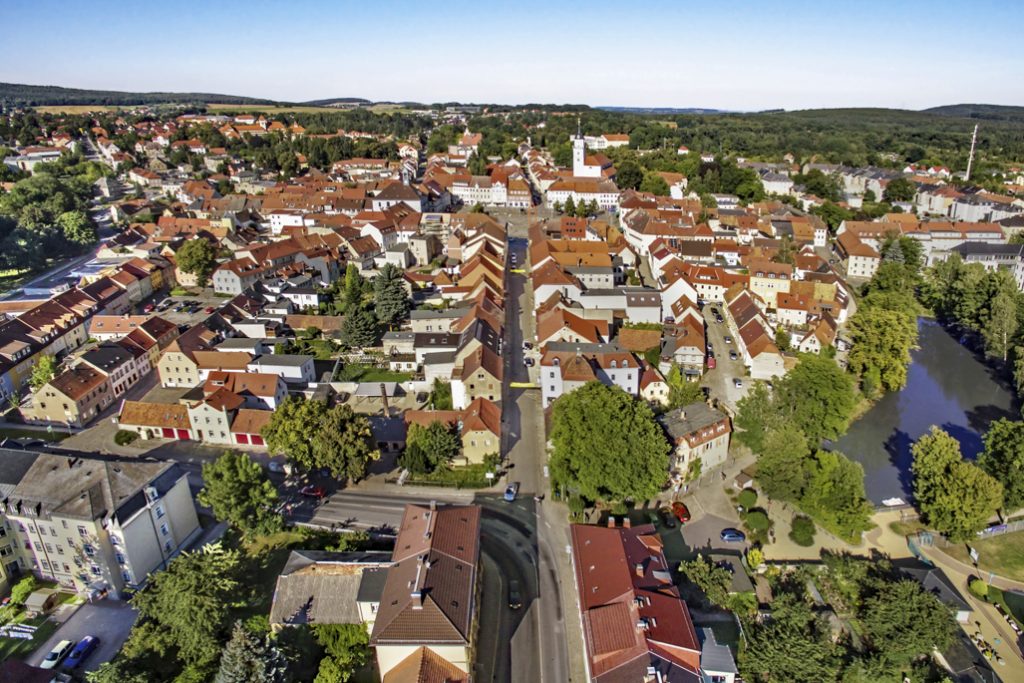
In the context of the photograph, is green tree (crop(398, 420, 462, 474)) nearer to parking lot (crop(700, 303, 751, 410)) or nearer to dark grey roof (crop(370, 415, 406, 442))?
dark grey roof (crop(370, 415, 406, 442))

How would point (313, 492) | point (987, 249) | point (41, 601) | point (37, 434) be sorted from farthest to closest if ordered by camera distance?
point (987, 249) < point (37, 434) < point (313, 492) < point (41, 601)

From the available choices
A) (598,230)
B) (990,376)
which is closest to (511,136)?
(598,230)

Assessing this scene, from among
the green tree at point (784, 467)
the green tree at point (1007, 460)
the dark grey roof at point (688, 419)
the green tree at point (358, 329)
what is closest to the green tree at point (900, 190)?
the green tree at point (1007, 460)

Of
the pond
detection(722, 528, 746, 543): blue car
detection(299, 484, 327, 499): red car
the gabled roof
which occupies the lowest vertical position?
the pond

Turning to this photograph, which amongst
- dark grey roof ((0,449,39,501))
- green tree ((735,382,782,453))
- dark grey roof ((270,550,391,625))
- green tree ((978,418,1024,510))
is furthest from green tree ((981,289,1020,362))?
dark grey roof ((0,449,39,501))

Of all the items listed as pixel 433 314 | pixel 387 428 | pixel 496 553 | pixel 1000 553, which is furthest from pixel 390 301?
pixel 1000 553

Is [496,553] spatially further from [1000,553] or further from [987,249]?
[987,249]
